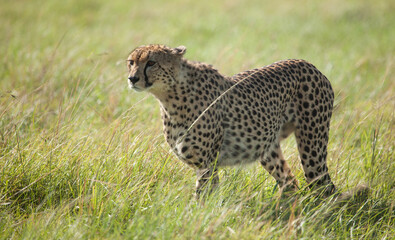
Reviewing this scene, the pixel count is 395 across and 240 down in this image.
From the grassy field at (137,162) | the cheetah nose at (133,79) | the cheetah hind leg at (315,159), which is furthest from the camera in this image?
the cheetah hind leg at (315,159)

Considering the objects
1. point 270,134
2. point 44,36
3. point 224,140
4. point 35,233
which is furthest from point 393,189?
point 44,36

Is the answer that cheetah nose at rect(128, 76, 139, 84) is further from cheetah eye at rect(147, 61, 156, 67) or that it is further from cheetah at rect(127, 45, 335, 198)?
cheetah eye at rect(147, 61, 156, 67)

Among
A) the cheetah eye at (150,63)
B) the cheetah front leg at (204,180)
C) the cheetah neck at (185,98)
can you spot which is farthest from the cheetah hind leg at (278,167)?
the cheetah eye at (150,63)

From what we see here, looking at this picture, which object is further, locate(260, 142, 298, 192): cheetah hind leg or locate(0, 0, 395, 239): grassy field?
locate(260, 142, 298, 192): cheetah hind leg

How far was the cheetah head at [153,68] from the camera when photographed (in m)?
3.14

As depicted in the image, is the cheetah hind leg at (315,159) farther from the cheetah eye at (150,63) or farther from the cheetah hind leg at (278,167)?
the cheetah eye at (150,63)

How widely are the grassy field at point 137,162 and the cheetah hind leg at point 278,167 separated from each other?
0.10 meters

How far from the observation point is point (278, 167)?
3787 millimetres

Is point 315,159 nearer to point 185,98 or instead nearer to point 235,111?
point 235,111

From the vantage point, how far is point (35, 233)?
2.60 meters

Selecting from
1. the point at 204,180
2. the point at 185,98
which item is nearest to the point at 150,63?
the point at 185,98

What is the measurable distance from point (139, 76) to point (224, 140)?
0.83 metres

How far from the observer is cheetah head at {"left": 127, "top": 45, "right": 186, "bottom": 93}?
10.3ft

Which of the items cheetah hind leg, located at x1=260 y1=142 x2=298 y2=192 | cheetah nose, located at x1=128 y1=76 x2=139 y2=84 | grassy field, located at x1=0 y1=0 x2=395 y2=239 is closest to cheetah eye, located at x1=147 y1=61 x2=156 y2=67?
cheetah nose, located at x1=128 y1=76 x2=139 y2=84
